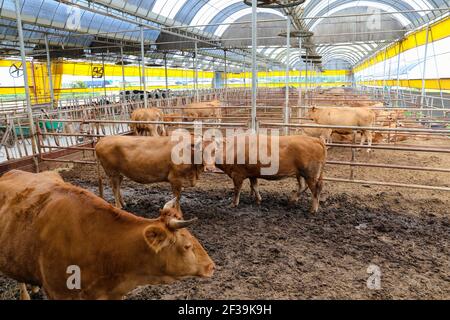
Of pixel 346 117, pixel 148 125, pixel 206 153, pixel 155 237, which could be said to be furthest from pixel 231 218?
pixel 346 117

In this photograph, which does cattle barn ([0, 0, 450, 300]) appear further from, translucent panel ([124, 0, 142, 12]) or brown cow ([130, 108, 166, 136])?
translucent panel ([124, 0, 142, 12])

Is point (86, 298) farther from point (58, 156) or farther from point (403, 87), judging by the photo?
point (403, 87)

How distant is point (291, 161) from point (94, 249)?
12.9 ft

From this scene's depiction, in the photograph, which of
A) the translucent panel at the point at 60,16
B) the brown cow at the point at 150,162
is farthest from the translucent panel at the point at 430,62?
the translucent panel at the point at 60,16

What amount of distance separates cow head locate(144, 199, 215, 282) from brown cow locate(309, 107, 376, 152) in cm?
898

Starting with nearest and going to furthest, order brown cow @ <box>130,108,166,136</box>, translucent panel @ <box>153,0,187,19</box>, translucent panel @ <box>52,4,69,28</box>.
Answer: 1. brown cow @ <box>130,108,166,136</box>
2. translucent panel @ <box>52,4,69,28</box>
3. translucent panel @ <box>153,0,187,19</box>

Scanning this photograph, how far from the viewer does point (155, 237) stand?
2.40m

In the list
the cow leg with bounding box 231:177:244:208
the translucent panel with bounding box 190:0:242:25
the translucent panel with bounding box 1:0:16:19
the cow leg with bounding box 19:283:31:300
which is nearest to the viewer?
the cow leg with bounding box 19:283:31:300

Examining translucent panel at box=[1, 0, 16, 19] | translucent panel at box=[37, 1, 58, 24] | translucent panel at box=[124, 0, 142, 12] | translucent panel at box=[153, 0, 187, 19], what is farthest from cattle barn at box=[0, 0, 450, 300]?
translucent panel at box=[153, 0, 187, 19]

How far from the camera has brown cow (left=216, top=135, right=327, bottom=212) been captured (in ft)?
18.6

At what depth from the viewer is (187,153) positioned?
5.54 m

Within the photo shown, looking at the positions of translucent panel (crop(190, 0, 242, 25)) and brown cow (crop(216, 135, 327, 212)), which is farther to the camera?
translucent panel (crop(190, 0, 242, 25))

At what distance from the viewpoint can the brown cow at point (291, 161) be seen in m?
5.68

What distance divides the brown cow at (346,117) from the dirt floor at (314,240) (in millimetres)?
3504
